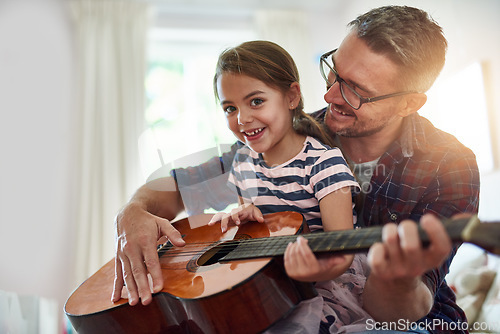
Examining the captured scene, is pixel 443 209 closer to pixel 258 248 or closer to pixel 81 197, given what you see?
pixel 258 248

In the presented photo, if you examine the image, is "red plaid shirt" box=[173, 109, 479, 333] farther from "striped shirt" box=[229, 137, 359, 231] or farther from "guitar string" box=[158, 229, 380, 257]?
"guitar string" box=[158, 229, 380, 257]

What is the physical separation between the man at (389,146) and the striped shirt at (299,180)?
10 centimetres

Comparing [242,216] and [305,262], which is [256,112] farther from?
[305,262]

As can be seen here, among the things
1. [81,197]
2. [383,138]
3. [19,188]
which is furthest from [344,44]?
[81,197]

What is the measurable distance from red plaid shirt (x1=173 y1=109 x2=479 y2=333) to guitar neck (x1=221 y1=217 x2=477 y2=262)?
34cm

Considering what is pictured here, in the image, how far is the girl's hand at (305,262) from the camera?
684 mm

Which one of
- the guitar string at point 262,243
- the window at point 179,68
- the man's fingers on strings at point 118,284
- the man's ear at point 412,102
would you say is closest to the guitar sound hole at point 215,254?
the guitar string at point 262,243

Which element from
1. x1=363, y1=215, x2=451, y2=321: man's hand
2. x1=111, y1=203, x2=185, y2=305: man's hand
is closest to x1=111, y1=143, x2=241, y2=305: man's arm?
x1=111, y1=203, x2=185, y2=305: man's hand

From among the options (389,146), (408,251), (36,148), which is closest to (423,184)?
(389,146)

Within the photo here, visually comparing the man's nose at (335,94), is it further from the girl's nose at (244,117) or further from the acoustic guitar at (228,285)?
the acoustic guitar at (228,285)

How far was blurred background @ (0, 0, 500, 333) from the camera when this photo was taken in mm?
2051

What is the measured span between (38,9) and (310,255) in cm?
309

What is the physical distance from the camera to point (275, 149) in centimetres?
117

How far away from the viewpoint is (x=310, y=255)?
2.23 ft
